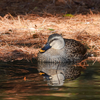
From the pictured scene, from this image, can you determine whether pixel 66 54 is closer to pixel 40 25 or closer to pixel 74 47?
pixel 74 47

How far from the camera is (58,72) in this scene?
641 cm

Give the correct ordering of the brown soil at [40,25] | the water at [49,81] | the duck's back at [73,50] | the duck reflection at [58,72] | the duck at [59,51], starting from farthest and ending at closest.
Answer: the brown soil at [40,25] → the duck's back at [73,50] → the duck at [59,51] → the duck reflection at [58,72] → the water at [49,81]

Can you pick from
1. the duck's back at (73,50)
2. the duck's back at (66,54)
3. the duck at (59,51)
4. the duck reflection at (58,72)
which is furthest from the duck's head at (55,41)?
the duck reflection at (58,72)

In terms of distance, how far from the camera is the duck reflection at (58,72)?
5578mm

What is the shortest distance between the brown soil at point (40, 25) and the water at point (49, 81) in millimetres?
1121

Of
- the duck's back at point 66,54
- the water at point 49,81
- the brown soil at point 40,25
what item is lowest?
the water at point 49,81

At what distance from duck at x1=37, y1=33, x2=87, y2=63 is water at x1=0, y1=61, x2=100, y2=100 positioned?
31cm

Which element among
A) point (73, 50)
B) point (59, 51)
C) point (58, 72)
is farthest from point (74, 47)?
point (58, 72)

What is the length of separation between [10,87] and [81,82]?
54.4 inches

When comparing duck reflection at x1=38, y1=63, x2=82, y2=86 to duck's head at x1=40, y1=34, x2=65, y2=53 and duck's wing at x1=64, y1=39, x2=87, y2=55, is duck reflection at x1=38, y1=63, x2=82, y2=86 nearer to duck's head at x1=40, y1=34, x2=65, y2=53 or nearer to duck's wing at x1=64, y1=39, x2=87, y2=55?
duck's head at x1=40, y1=34, x2=65, y2=53

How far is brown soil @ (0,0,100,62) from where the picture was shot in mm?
9273

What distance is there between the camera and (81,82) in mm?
5359

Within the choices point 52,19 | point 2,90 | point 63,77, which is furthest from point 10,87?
point 52,19

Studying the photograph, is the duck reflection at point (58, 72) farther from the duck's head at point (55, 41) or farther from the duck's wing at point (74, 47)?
the duck's wing at point (74, 47)
